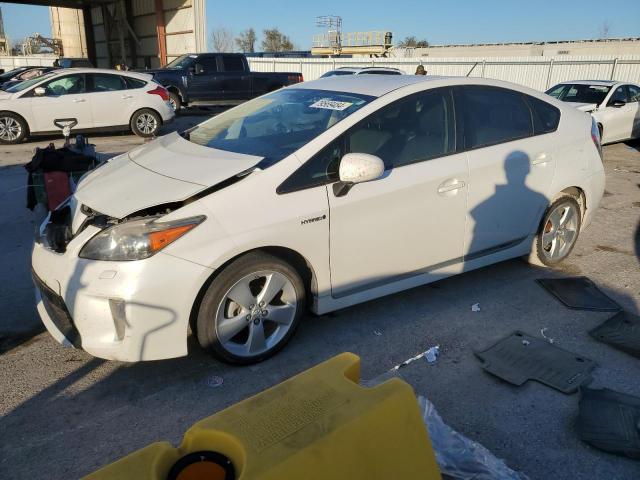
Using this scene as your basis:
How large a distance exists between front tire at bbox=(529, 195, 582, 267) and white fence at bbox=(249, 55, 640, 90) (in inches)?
498

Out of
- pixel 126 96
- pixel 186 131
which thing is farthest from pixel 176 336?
pixel 126 96

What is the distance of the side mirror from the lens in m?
3.18

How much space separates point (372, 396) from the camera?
5.84 feet

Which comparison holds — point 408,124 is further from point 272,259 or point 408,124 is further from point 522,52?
point 522,52

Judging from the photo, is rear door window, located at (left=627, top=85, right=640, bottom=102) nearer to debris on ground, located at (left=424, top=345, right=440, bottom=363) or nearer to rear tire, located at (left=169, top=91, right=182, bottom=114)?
debris on ground, located at (left=424, top=345, right=440, bottom=363)

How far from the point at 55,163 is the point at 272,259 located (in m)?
3.29

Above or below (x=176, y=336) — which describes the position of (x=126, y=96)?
above

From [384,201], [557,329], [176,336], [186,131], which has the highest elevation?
[186,131]

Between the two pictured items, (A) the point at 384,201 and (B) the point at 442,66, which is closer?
(A) the point at 384,201

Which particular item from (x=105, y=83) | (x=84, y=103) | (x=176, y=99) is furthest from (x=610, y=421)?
(x=176, y=99)

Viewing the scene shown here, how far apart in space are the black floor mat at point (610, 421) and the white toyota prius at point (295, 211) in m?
1.38

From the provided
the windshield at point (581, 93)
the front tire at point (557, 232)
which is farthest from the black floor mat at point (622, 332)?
the windshield at point (581, 93)

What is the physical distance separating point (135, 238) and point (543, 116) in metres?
3.50

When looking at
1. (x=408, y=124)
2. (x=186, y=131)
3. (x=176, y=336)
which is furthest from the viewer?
(x=186, y=131)
